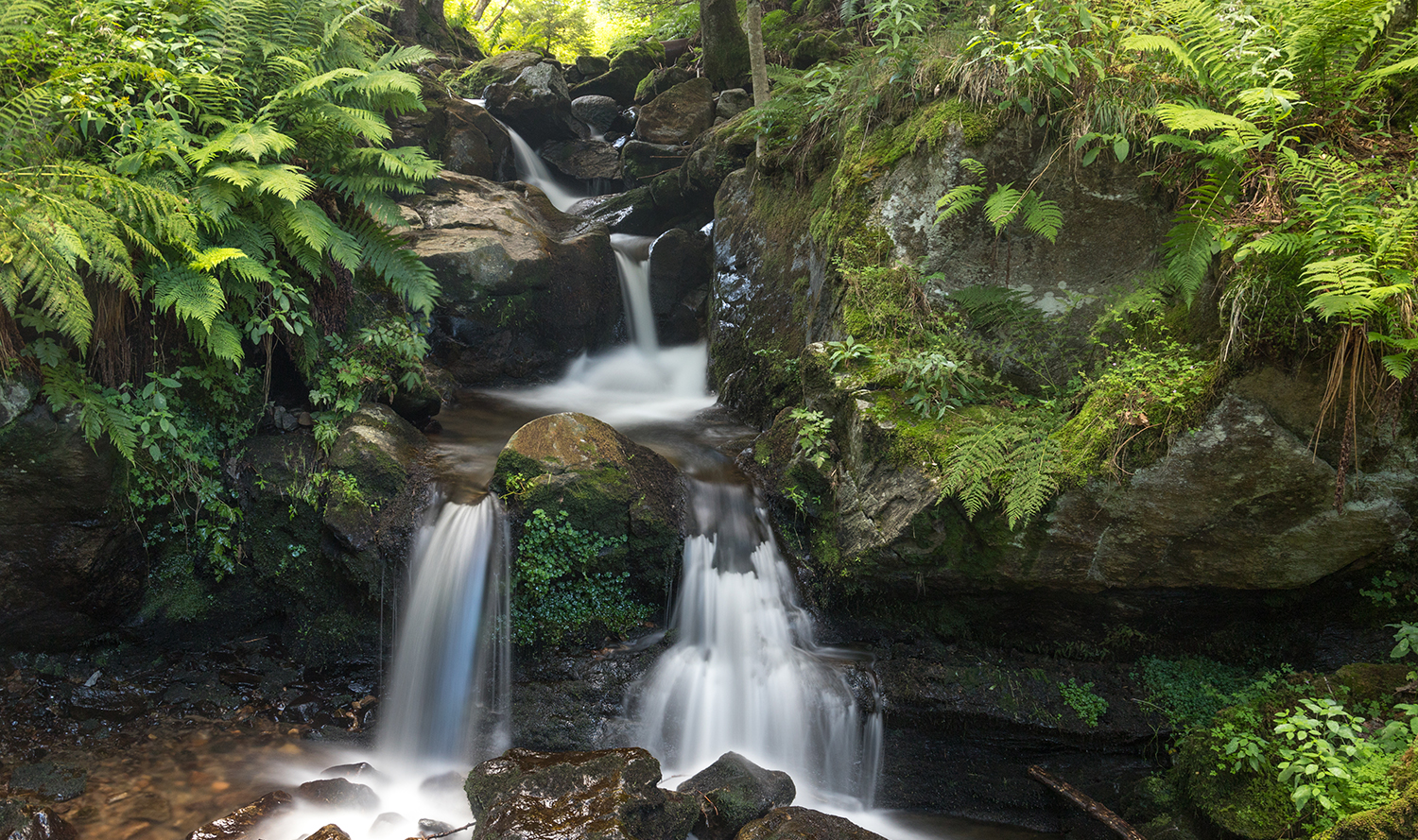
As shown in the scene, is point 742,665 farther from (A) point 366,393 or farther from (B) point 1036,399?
(A) point 366,393

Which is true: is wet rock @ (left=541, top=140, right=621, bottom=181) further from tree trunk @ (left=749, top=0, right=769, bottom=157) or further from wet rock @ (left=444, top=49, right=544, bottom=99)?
tree trunk @ (left=749, top=0, right=769, bottom=157)

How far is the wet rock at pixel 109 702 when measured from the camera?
4.52 meters

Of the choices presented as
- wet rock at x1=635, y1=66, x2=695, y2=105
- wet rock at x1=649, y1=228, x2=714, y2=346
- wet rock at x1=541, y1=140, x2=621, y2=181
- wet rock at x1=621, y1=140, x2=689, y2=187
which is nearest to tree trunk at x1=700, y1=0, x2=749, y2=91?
wet rock at x1=635, y1=66, x2=695, y2=105

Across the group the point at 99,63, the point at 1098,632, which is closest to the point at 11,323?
the point at 99,63

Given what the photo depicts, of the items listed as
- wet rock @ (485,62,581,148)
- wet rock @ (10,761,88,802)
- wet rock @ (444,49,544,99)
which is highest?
wet rock @ (444,49,544,99)

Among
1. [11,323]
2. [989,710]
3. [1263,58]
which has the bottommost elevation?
[989,710]

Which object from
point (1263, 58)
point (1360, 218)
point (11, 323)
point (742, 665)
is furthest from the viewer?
point (742, 665)

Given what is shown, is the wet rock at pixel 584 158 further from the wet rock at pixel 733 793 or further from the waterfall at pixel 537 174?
the wet rock at pixel 733 793

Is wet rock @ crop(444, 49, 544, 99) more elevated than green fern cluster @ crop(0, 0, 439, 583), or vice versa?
wet rock @ crop(444, 49, 544, 99)

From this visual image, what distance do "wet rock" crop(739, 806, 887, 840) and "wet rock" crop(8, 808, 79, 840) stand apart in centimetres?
339

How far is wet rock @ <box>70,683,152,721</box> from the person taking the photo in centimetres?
452

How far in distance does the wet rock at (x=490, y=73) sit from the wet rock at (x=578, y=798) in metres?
12.3

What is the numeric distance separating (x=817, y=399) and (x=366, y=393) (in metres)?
3.66

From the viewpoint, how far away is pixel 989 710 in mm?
4449
